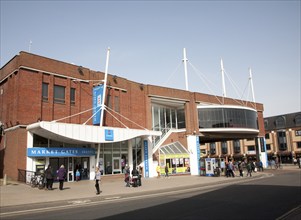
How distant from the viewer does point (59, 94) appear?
91.6ft

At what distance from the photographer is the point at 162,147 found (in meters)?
37.2

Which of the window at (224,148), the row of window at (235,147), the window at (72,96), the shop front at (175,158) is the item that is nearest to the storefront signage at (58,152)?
the window at (72,96)

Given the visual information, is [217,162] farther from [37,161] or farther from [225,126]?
[37,161]

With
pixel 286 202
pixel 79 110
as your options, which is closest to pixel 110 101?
pixel 79 110

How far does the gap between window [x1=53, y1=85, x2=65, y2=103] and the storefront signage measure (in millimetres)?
4975

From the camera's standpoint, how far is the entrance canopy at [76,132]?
22977 millimetres

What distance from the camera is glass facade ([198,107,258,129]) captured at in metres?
42.4

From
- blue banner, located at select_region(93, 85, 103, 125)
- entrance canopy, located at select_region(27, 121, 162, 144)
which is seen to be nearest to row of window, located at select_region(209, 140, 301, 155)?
entrance canopy, located at select_region(27, 121, 162, 144)

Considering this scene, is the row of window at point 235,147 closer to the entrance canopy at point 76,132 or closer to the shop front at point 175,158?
the shop front at point 175,158

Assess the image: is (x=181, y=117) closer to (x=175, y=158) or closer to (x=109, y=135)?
(x=175, y=158)

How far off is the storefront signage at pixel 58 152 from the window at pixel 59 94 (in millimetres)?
4975

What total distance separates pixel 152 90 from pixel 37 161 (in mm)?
17651

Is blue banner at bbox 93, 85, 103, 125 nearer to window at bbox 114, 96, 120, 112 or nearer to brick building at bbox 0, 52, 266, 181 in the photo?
brick building at bbox 0, 52, 266, 181

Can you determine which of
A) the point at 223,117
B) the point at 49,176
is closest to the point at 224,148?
the point at 223,117
